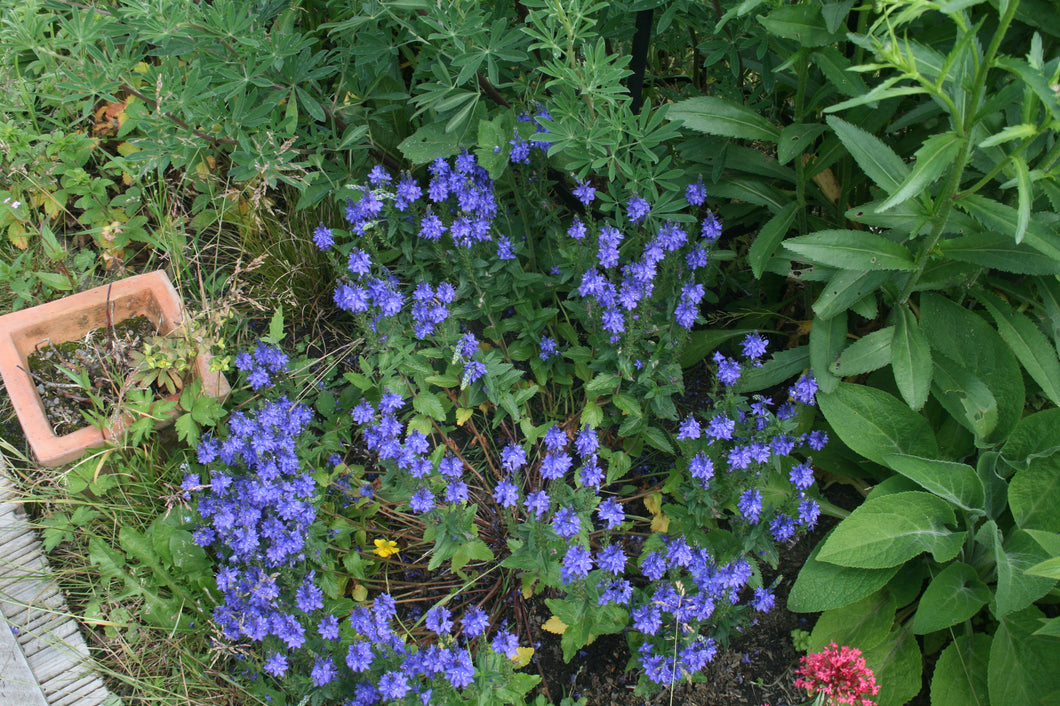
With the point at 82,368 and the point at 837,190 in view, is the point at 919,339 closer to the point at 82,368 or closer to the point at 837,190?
the point at 837,190

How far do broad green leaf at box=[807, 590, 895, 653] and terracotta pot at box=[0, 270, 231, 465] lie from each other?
6.37 ft

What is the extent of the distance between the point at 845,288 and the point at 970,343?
0.38 metres

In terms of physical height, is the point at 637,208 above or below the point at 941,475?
above

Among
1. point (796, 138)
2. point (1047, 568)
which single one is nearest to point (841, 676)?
point (1047, 568)

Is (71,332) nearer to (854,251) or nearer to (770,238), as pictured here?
(770,238)

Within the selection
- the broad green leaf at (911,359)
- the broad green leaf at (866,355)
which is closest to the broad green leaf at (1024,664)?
the broad green leaf at (911,359)

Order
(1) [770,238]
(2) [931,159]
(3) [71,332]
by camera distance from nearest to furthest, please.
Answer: (2) [931,159] < (1) [770,238] < (3) [71,332]

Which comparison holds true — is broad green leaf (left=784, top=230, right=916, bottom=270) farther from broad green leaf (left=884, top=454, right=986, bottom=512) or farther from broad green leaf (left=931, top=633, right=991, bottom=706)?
broad green leaf (left=931, top=633, right=991, bottom=706)

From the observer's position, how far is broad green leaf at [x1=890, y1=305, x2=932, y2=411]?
7.06ft

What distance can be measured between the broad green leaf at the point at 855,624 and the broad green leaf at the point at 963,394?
0.56 meters

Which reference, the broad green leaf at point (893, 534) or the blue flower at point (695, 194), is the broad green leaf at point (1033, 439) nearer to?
the broad green leaf at point (893, 534)

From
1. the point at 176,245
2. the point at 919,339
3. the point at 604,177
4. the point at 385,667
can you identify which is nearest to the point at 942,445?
the point at 919,339

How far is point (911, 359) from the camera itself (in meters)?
2.19

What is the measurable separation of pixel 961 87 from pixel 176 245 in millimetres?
2431
